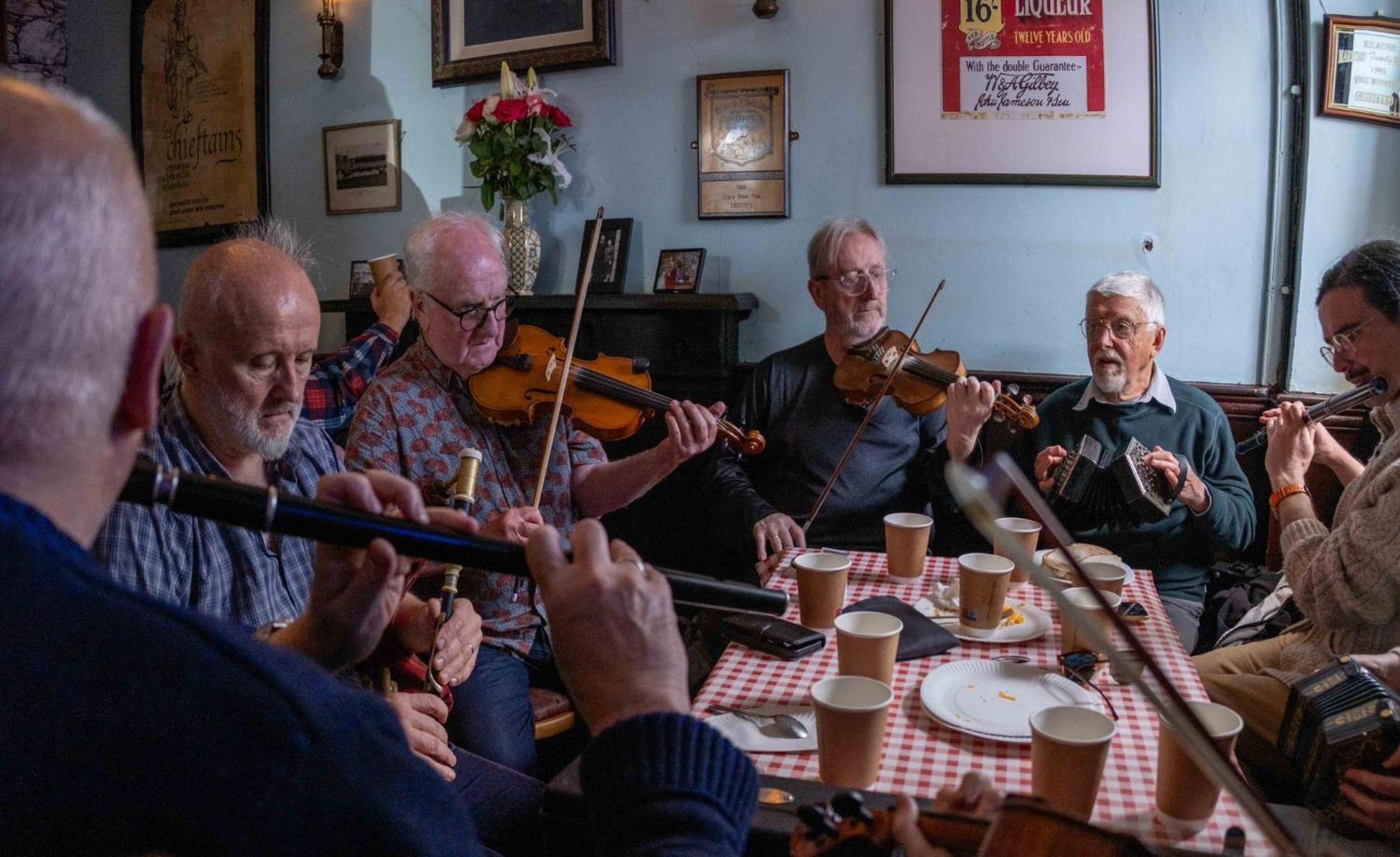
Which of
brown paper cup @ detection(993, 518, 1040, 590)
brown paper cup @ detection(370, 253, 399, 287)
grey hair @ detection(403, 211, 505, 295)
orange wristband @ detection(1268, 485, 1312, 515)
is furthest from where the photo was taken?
brown paper cup @ detection(370, 253, 399, 287)

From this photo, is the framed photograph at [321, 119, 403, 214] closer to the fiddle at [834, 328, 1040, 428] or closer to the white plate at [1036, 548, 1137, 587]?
the fiddle at [834, 328, 1040, 428]

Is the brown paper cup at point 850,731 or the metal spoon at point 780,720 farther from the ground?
the brown paper cup at point 850,731

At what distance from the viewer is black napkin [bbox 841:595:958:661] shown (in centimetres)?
145

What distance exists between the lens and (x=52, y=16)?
181 inches

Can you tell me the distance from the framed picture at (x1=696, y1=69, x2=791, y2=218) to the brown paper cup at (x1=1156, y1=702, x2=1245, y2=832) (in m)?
2.41

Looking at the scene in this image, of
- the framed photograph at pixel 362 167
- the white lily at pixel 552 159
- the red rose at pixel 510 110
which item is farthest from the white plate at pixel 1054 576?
the framed photograph at pixel 362 167

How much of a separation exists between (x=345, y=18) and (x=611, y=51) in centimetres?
125

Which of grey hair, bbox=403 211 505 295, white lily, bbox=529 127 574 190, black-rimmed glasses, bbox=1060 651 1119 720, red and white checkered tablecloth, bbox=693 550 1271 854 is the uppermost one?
white lily, bbox=529 127 574 190

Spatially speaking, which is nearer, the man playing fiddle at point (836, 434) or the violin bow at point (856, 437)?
the violin bow at point (856, 437)

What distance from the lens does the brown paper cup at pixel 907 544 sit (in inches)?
71.4

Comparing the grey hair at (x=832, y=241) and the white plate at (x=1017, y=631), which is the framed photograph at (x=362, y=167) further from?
Answer: the white plate at (x=1017, y=631)

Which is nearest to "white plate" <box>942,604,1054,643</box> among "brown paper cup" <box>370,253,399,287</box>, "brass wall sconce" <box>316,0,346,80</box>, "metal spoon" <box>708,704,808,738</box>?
"metal spoon" <box>708,704,808,738</box>

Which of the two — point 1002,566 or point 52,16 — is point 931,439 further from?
point 52,16

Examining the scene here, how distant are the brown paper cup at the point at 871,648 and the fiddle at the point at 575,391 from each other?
3.73 ft
